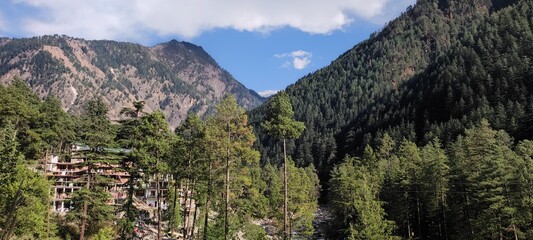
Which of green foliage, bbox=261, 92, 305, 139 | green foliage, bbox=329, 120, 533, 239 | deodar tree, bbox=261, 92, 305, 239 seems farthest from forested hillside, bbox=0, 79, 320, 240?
green foliage, bbox=329, 120, 533, 239

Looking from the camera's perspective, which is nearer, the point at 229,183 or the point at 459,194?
the point at 229,183

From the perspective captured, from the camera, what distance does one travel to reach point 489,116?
392ft

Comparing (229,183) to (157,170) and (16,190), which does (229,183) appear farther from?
(16,190)

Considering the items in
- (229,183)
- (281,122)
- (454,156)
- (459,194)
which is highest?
(281,122)

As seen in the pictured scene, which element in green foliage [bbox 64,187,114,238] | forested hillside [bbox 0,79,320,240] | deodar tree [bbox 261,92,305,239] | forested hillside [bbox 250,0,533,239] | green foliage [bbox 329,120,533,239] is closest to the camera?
forested hillside [bbox 0,79,320,240]

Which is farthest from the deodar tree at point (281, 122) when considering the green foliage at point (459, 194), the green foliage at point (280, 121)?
the green foliage at point (459, 194)

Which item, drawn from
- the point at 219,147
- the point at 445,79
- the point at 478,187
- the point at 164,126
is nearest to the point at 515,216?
the point at 478,187

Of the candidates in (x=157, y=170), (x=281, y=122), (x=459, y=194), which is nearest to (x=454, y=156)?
(x=459, y=194)

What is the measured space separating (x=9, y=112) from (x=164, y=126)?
28.5 m

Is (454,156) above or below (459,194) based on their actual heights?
above

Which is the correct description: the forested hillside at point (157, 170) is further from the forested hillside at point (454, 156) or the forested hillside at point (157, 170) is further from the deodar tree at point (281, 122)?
the forested hillside at point (454, 156)

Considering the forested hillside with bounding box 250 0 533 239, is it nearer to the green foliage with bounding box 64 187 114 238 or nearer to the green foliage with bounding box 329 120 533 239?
the green foliage with bounding box 329 120 533 239

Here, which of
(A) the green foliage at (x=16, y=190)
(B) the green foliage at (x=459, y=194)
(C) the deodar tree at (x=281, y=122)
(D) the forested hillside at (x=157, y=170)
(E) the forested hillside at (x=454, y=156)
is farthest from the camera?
(E) the forested hillside at (x=454, y=156)

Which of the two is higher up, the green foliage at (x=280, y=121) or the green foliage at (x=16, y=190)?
the green foliage at (x=280, y=121)
